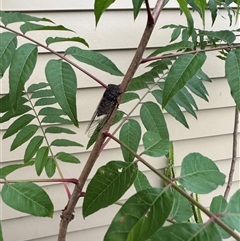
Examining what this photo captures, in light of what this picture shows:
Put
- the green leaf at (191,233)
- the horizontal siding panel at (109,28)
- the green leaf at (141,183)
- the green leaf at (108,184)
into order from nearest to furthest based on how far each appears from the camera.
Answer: the green leaf at (191,233) → the green leaf at (108,184) → the green leaf at (141,183) → the horizontal siding panel at (109,28)

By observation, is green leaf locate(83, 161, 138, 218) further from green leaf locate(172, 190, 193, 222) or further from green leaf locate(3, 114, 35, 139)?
green leaf locate(3, 114, 35, 139)

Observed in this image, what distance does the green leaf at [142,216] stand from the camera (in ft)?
1.62

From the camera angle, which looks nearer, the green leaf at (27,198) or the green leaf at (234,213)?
the green leaf at (234,213)

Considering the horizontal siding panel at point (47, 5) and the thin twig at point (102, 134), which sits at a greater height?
the horizontal siding panel at point (47, 5)

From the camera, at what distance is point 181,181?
0.58m

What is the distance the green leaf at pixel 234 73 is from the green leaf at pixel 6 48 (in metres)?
0.41

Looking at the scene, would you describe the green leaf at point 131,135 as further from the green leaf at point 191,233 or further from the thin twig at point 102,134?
the green leaf at point 191,233

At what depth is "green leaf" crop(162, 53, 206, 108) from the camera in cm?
64

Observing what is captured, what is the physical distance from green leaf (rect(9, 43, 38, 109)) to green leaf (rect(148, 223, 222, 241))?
1.15 feet

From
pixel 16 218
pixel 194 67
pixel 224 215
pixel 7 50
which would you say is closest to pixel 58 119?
pixel 7 50

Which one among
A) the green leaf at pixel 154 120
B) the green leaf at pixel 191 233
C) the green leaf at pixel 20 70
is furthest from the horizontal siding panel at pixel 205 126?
the green leaf at pixel 191 233

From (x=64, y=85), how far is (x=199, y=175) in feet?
0.95

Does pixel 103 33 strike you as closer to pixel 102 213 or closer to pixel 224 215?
pixel 102 213

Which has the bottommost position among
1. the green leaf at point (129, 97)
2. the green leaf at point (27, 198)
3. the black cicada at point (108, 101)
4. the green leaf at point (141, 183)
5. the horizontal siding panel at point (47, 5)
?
the green leaf at point (141, 183)
